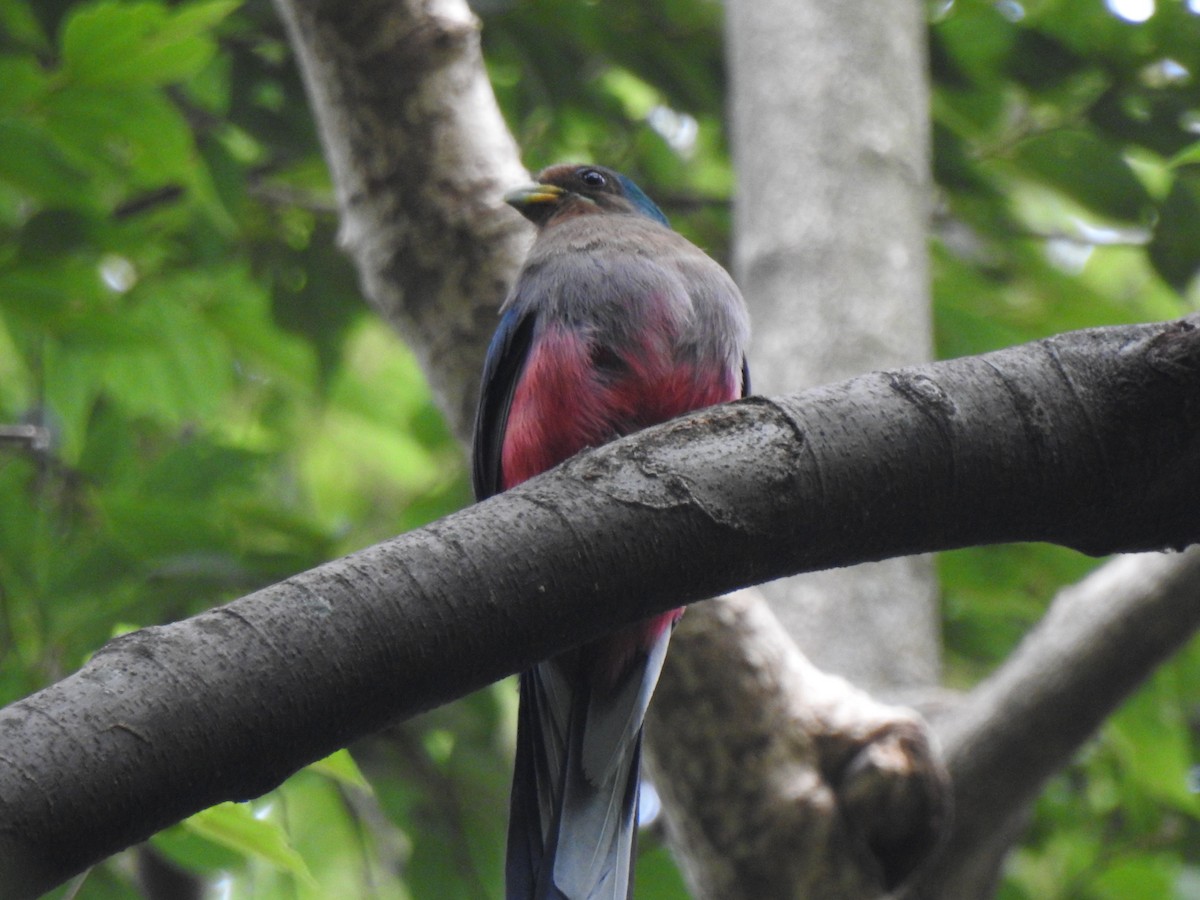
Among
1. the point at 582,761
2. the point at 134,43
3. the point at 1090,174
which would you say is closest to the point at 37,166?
the point at 134,43

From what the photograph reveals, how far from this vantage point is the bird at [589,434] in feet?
8.95

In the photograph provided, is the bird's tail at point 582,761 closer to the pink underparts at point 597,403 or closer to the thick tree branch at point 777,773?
the pink underparts at point 597,403

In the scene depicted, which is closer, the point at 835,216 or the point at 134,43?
the point at 134,43

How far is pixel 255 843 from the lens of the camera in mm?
2129

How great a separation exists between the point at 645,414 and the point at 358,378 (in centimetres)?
312

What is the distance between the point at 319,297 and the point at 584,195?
1.00 metres

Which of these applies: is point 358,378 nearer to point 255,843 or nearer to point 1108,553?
point 255,843

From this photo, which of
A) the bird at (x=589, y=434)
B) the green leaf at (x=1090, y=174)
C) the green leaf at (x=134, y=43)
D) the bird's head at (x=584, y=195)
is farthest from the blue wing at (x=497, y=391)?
the green leaf at (x=1090, y=174)

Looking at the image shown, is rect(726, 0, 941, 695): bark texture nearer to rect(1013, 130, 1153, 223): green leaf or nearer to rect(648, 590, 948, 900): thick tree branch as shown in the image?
rect(1013, 130, 1153, 223): green leaf

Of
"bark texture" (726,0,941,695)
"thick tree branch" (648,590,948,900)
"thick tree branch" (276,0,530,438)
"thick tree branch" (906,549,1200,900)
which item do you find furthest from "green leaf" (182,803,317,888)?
"bark texture" (726,0,941,695)

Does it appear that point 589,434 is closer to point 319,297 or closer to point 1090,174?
point 319,297

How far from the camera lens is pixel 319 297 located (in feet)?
14.6

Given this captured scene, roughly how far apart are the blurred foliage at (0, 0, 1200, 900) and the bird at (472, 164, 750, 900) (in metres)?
0.67

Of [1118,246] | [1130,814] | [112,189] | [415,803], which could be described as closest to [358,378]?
[112,189]
